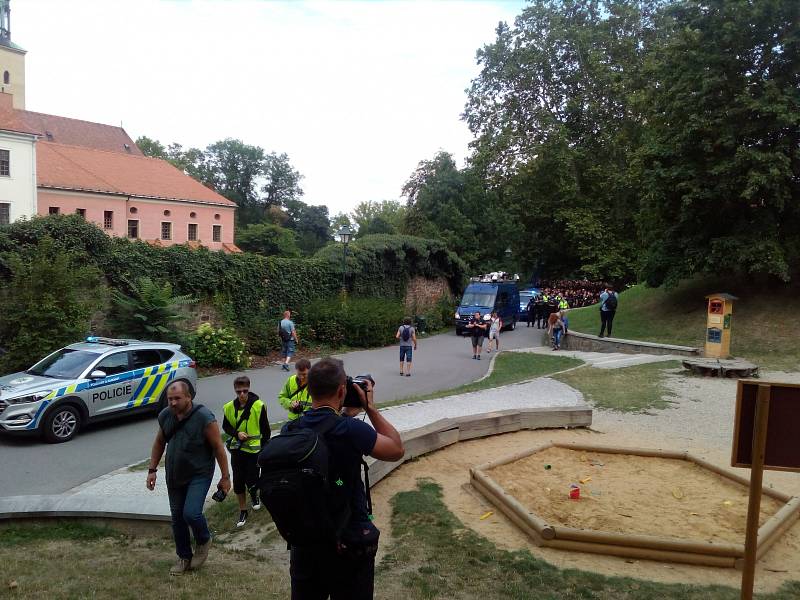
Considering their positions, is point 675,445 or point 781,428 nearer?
point 781,428

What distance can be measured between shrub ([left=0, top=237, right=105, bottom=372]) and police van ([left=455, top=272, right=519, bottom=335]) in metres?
18.4

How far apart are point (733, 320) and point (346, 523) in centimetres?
2389

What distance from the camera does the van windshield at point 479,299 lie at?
31.1m

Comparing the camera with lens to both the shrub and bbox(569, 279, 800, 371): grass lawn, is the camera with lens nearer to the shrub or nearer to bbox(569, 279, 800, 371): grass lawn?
the shrub

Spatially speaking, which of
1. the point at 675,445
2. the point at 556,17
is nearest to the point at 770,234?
the point at 675,445

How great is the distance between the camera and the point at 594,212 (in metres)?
44.4

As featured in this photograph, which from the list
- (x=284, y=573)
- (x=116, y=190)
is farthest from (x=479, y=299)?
(x=116, y=190)

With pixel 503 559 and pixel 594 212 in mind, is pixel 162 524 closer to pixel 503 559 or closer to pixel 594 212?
pixel 503 559

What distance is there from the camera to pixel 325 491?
326 centimetres

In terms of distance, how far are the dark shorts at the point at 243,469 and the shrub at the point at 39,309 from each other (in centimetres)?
1032

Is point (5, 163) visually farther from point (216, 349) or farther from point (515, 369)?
point (515, 369)

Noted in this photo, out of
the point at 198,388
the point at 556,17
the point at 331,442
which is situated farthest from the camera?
the point at 556,17

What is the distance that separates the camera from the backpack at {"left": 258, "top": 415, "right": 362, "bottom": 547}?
319cm

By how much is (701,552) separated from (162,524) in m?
5.22
